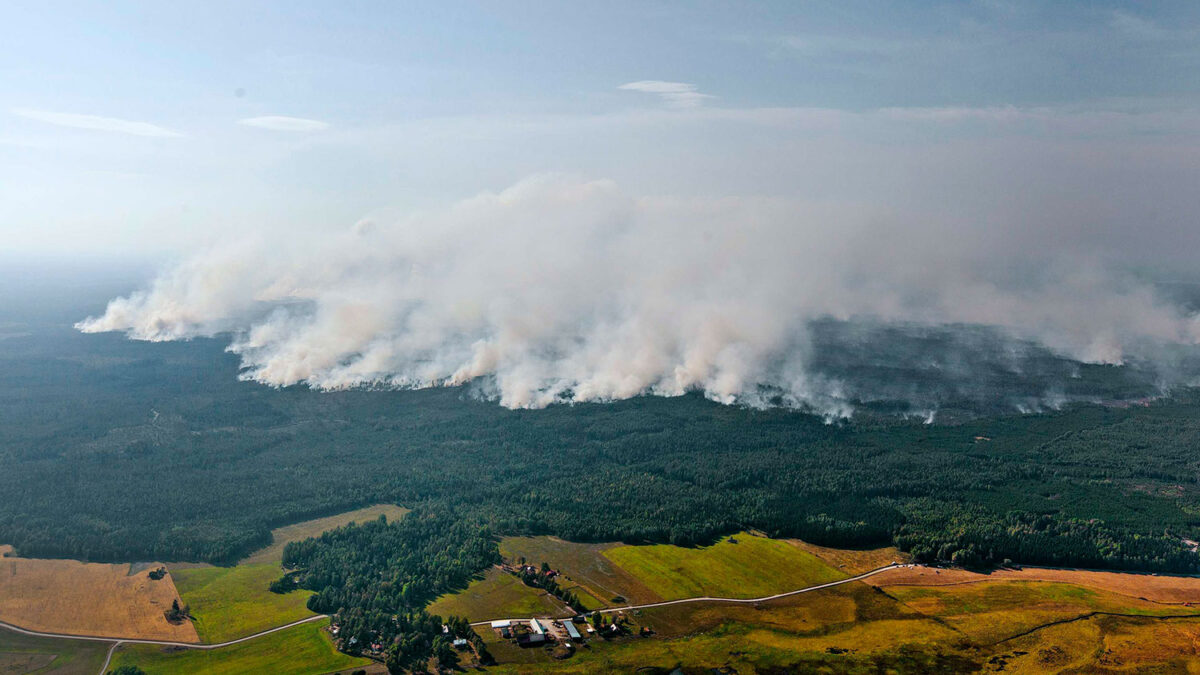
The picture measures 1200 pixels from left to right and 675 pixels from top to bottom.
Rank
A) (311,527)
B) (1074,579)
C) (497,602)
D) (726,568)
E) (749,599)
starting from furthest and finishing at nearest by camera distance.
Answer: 1. (311,527)
2. (726,568)
3. (1074,579)
4. (749,599)
5. (497,602)

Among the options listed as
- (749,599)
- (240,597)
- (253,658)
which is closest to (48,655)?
(240,597)

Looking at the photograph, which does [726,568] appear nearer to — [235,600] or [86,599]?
[235,600]

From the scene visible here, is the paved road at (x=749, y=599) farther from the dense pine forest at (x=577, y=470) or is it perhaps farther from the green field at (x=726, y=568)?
the dense pine forest at (x=577, y=470)

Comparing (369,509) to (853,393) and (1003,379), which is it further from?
(1003,379)

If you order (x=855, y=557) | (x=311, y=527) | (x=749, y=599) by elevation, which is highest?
(x=311, y=527)

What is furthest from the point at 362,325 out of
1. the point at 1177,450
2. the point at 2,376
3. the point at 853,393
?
the point at 1177,450

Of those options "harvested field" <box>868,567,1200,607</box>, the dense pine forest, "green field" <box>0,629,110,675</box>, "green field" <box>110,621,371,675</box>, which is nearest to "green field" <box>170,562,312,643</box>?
"green field" <box>110,621,371,675</box>
